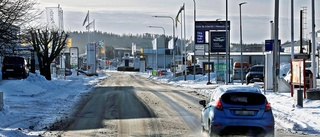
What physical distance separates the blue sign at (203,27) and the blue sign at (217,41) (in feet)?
18.7

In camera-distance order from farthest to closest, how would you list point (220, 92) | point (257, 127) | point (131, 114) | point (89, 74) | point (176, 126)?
point (89, 74)
point (131, 114)
point (176, 126)
point (220, 92)
point (257, 127)

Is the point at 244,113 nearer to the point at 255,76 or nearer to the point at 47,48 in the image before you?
the point at 255,76

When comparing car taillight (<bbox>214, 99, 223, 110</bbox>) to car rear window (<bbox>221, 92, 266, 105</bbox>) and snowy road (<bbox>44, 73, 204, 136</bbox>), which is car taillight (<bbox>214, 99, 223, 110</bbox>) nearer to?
car rear window (<bbox>221, 92, 266, 105</bbox>)

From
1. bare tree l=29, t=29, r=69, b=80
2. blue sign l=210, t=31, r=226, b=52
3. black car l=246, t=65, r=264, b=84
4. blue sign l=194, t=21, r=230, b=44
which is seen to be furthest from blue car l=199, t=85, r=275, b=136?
blue sign l=194, t=21, r=230, b=44

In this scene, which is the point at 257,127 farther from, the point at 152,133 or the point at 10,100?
the point at 10,100

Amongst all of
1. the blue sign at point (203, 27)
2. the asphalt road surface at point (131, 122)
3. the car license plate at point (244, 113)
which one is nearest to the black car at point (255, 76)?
the blue sign at point (203, 27)

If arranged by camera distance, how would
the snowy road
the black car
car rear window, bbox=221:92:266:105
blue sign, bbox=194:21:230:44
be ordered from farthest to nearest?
blue sign, bbox=194:21:230:44, the black car, the snowy road, car rear window, bbox=221:92:266:105

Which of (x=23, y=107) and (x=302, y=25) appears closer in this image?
(x=23, y=107)

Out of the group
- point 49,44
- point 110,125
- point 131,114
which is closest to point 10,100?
point 131,114

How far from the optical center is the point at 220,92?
1384 centimetres

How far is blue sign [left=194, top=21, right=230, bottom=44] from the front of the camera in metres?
60.9

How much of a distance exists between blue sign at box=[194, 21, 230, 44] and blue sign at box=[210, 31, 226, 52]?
18.7 ft

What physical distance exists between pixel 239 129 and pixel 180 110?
10061 mm

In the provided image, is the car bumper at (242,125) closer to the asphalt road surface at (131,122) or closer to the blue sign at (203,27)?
the asphalt road surface at (131,122)
